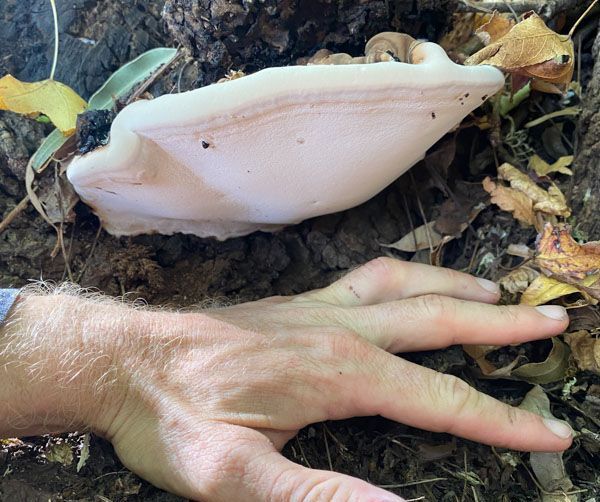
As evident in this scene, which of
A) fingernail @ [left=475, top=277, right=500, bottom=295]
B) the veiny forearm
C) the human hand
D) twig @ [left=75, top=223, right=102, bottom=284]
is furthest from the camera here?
twig @ [left=75, top=223, right=102, bottom=284]

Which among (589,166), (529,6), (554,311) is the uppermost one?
(529,6)

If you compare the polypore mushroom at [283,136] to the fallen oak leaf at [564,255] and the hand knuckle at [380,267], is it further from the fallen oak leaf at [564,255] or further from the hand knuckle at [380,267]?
the fallen oak leaf at [564,255]

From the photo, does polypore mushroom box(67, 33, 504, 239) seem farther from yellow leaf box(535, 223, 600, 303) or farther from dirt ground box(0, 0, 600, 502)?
yellow leaf box(535, 223, 600, 303)

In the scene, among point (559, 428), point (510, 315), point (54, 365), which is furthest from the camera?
point (510, 315)

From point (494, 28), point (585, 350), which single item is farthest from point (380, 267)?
point (494, 28)

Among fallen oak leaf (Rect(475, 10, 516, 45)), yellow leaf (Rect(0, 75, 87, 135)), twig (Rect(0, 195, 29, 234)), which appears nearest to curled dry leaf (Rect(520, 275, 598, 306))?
fallen oak leaf (Rect(475, 10, 516, 45))

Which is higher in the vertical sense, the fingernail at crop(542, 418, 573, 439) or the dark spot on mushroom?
the dark spot on mushroom

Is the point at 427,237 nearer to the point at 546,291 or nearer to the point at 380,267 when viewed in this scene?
the point at 380,267
